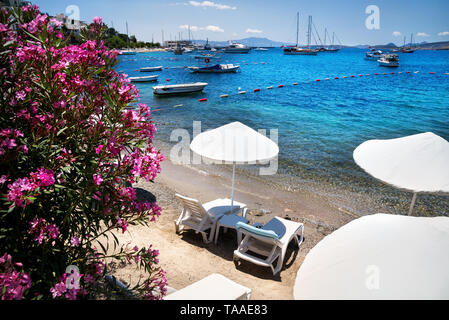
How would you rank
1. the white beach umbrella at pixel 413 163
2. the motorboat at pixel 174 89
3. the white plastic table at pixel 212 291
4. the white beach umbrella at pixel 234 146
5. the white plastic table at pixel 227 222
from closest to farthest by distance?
the white plastic table at pixel 212 291, the white beach umbrella at pixel 413 163, the white beach umbrella at pixel 234 146, the white plastic table at pixel 227 222, the motorboat at pixel 174 89

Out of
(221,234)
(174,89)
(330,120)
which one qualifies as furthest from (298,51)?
(221,234)

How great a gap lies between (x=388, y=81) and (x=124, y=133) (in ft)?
185

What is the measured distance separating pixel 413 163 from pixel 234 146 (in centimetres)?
370

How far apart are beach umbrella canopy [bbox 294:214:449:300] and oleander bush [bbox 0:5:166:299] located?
178 centimetres

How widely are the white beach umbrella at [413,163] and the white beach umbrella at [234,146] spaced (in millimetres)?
2222

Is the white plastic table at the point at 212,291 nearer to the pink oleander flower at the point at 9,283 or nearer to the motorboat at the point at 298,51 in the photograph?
the pink oleander flower at the point at 9,283

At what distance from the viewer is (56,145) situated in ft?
8.59

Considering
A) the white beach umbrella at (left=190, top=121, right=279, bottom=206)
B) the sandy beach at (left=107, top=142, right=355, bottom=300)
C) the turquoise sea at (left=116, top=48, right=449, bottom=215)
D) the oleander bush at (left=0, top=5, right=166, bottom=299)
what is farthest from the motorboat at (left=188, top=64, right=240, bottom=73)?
the oleander bush at (left=0, top=5, right=166, bottom=299)

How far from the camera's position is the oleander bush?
8.00 ft

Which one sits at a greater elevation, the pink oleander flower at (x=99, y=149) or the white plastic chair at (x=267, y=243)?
the pink oleander flower at (x=99, y=149)

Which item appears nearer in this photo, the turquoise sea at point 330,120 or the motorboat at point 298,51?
the turquoise sea at point 330,120

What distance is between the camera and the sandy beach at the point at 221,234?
18.6 ft

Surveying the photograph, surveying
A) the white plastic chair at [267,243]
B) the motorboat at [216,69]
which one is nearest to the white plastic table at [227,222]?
the white plastic chair at [267,243]
